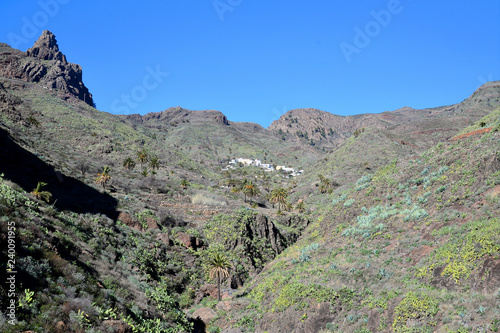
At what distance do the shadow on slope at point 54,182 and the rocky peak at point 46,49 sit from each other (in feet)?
460

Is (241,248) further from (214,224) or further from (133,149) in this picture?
(133,149)

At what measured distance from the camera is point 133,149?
85562 mm

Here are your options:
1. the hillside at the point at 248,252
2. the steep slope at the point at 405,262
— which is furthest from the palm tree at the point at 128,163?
the steep slope at the point at 405,262

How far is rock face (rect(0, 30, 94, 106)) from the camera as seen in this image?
127m

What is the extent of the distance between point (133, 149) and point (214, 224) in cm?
5209

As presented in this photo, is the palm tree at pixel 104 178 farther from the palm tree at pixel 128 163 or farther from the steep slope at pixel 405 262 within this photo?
the steep slope at pixel 405 262

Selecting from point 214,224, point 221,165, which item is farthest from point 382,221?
point 221,165

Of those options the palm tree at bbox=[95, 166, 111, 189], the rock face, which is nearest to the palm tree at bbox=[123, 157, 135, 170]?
the palm tree at bbox=[95, 166, 111, 189]

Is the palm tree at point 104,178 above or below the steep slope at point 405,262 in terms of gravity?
above

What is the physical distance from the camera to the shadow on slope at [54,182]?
3169cm

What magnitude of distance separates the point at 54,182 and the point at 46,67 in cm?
13336

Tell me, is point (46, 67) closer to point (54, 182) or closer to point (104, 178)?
point (104, 178)

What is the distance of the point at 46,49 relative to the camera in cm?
14988

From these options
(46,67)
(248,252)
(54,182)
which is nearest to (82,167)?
(54,182)
